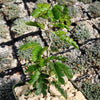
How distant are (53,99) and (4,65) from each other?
5.16ft

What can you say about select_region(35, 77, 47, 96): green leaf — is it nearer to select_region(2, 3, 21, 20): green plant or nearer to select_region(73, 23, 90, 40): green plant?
select_region(73, 23, 90, 40): green plant

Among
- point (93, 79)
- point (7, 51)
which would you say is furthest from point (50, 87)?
point (7, 51)

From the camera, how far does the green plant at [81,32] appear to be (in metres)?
3.61

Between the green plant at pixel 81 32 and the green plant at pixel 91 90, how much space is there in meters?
1.11

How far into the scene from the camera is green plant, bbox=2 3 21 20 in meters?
3.76

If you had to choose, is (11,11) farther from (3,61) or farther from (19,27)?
(3,61)

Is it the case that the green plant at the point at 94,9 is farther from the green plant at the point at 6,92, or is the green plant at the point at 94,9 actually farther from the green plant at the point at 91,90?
the green plant at the point at 6,92

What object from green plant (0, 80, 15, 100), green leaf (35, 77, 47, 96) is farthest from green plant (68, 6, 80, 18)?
green leaf (35, 77, 47, 96)

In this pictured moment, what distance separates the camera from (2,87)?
2828 mm

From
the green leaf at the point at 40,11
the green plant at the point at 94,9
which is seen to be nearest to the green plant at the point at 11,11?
the green plant at the point at 94,9

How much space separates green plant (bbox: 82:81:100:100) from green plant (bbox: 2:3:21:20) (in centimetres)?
229

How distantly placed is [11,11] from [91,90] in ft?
8.56

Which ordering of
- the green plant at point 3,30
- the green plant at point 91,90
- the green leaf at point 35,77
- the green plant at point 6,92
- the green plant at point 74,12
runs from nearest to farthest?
the green leaf at point 35,77, the green plant at point 6,92, the green plant at point 91,90, the green plant at point 3,30, the green plant at point 74,12

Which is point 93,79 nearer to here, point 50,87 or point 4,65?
point 50,87
